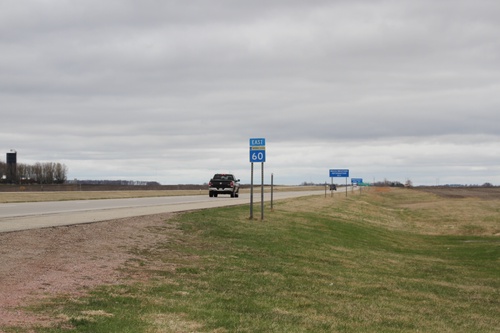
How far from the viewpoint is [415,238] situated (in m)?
37.4

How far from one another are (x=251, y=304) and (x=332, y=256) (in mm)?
9781

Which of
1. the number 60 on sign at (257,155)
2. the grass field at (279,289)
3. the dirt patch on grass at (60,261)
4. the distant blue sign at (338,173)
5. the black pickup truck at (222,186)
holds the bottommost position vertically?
the grass field at (279,289)

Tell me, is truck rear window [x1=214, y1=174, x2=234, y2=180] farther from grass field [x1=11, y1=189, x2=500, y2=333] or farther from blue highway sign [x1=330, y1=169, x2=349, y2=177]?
grass field [x1=11, y1=189, x2=500, y2=333]

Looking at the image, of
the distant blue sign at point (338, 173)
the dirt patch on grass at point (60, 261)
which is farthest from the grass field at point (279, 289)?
the distant blue sign at point (338, 173)

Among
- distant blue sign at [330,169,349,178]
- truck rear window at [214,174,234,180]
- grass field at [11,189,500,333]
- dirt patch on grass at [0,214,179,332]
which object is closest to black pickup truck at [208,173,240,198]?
truck rear window at [214,174,234,180]

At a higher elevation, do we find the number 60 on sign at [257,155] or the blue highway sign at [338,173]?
the blue highway sign at [338,173]

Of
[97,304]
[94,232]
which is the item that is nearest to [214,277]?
[97,304]

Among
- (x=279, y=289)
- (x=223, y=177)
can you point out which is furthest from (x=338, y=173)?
(x=279, y=289)

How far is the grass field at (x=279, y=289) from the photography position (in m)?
9.23

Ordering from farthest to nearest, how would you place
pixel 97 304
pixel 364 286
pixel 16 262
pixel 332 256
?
pixel 332 256 → pixel 364 286 → pixel 16 262 → pixel 97 304

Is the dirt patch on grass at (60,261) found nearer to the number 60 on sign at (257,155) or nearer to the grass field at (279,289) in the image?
the grass field at (279,289)

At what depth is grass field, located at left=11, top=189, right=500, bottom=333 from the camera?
9.23m

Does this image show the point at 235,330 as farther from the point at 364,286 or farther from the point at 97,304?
the point at 364,286

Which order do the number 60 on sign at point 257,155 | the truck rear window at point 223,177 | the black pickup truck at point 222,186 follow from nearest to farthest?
1. the number 60 on sign at point 257,155
2. the black pickup truck at point 222,186
3. the truck rear window at point 223,177
